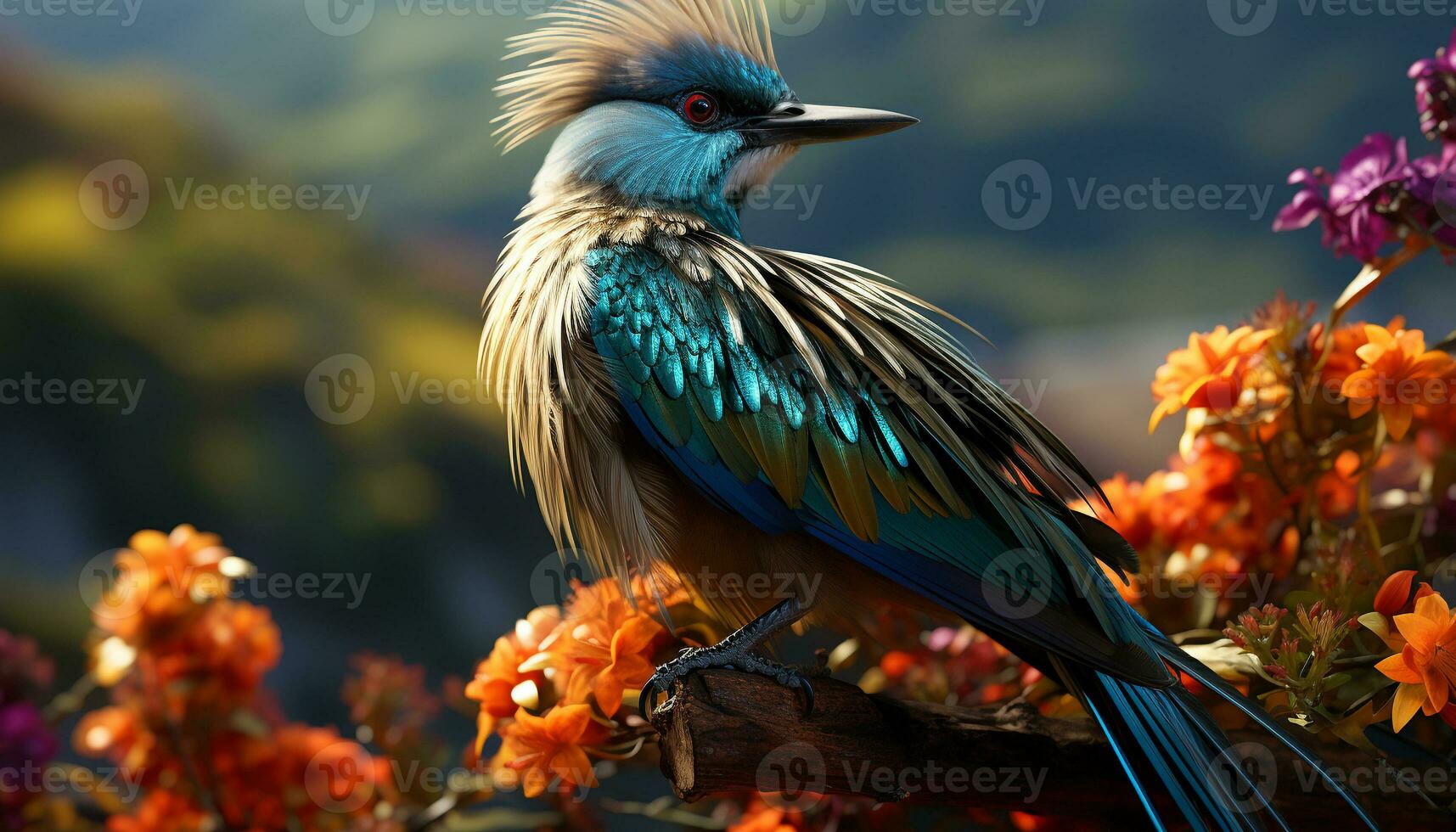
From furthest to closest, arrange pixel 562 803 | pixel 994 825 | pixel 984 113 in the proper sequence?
pixel 984 113, pixel 562 803, pixel 994 825

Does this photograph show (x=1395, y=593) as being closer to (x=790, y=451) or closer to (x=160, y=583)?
(x=790, y=451)

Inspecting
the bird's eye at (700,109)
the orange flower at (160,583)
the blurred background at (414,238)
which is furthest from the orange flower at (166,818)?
Answer: the bird's eye at (700,109)

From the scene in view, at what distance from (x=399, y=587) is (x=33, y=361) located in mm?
799

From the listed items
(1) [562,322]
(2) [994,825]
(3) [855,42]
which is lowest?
(2) [994,825]

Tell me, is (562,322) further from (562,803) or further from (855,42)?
(855,42)

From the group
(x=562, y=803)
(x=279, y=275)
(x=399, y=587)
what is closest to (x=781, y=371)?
(x=562, y=803)

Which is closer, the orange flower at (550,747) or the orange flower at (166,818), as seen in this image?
the orange flower at (550,747)

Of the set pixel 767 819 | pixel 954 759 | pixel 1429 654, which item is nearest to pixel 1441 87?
pixel 1429 654

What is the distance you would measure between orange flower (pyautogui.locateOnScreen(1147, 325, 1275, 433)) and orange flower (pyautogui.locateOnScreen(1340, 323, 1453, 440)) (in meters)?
0.11

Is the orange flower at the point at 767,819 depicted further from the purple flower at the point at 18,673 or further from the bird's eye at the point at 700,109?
the purple flower at the point at 18,673

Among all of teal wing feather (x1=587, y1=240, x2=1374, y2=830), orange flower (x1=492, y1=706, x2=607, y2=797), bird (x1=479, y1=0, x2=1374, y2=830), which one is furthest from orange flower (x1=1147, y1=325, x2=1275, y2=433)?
orange flower (x1=492, y1=706, x2=607, y2=797)

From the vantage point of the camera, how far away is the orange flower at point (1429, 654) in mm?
828

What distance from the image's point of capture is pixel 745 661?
95 centimetres

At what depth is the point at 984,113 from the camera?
6.48 ft
